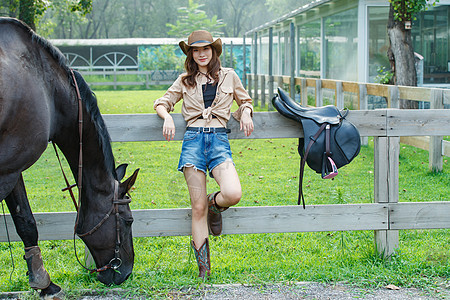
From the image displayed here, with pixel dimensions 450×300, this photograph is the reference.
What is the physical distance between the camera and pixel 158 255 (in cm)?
429

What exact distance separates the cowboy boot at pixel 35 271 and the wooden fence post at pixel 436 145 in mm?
5638

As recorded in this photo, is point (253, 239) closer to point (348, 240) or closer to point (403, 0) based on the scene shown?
point (348, 240)

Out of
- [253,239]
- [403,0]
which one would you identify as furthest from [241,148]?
[253,239]

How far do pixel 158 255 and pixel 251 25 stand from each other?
65.9m

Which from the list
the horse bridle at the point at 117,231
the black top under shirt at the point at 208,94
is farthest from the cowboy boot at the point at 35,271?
the black top under shirt at the point at 208,94

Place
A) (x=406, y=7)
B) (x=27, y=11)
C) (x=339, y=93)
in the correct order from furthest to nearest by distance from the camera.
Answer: (x=27, y=11) < (x=339, y=93) < (x=406, y=7)

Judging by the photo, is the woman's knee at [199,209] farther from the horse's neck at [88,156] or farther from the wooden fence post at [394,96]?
the wooden fence post at [394,96]

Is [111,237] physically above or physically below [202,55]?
below

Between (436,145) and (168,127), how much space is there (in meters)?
4.95

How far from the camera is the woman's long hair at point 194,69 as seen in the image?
142 inches

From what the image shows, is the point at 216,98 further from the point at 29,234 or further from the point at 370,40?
the point at 370,40

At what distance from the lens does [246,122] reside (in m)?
3.55

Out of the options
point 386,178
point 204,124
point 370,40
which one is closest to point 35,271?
point 204,124

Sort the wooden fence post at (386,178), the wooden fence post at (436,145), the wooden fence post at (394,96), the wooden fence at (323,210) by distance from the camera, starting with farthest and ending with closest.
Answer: the wooden fence post at (394,96) < the wooden fence post at (436,145) < the wooden fence post at (386,178) < the wooden fence at (323,210)
